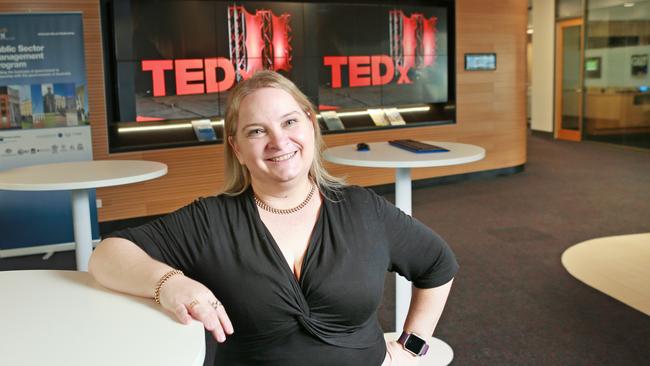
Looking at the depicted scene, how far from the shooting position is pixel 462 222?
250 inches

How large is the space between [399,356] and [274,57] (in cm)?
552

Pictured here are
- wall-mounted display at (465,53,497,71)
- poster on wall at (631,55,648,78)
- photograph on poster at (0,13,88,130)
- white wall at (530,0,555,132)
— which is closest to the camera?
photograph on poster at (0,13,88,130)

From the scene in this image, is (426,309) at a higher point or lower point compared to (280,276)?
lower

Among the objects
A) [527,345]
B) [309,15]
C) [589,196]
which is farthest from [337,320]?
[589,196]

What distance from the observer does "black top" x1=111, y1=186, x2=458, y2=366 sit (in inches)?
62.8

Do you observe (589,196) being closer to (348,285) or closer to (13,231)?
(13,231)

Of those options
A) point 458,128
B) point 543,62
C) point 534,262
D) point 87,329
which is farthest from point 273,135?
point 543,62

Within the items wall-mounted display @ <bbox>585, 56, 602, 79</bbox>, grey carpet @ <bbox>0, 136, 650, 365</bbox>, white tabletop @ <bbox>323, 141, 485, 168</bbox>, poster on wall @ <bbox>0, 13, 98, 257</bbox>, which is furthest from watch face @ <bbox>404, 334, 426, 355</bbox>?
wall-mounted display @ <bbox>585, 56, 602, 79</bbox>

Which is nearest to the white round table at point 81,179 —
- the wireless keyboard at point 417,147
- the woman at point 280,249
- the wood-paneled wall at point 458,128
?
the wireless keyboard at point 417,147

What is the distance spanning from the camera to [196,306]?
1.36 metres

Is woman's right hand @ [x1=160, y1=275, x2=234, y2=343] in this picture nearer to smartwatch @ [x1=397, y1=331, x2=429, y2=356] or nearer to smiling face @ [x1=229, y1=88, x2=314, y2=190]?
smiling face @ [x1=229, y1=88, x2=314, y2=190]

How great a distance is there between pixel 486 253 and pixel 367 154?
1.93 m

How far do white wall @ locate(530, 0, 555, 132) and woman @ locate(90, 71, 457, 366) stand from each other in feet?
40.0

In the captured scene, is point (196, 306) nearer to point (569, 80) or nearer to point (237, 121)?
point (237, 121)
